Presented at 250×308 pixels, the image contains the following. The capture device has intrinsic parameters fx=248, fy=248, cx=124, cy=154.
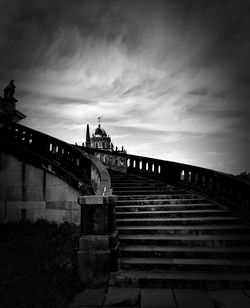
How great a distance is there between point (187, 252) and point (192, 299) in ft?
4.59

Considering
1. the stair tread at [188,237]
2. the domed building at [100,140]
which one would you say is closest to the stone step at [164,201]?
the stair tread at [188,237]

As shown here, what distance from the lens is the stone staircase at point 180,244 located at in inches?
189

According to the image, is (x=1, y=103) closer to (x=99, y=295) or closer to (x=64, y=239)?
(x=64, y=239)

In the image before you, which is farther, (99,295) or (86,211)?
(86,211)

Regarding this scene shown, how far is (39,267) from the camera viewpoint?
5.34 m

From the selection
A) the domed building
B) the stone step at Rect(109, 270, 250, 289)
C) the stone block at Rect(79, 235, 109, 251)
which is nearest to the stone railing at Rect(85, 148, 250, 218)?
the stone step at Rect(109, 270, 250, 289)

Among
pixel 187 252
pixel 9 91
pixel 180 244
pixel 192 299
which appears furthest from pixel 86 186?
pixel 9 91

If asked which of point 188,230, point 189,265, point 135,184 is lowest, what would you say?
point 189,265

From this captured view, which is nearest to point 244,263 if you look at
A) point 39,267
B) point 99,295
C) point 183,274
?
point 183,274

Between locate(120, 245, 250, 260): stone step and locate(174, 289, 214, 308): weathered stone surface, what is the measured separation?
104cm

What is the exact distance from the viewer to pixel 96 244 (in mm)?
5180

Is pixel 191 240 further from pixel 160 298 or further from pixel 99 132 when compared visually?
pixel 99 132

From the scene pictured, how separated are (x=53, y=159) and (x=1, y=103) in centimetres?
442

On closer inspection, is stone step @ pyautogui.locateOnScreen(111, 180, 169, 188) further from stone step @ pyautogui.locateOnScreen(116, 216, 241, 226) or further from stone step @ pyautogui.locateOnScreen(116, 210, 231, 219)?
stone step @ pyautogui.locateOnScreen(116, 216, 241, 226)
